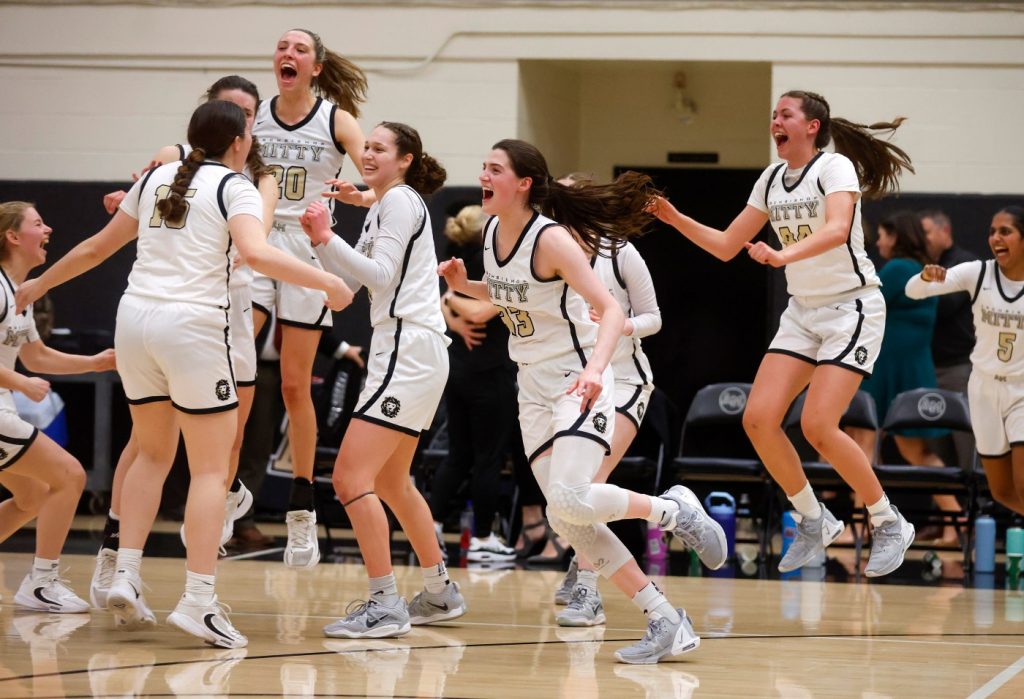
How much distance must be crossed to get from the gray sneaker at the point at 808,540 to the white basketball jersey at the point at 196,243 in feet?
8.76

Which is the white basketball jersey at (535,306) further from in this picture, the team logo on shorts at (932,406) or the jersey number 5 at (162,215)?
the team logo on shorts at (932,406)

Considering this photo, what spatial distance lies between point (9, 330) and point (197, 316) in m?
1.41

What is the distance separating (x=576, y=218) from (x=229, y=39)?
20.3ft

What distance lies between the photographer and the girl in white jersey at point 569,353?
435cm

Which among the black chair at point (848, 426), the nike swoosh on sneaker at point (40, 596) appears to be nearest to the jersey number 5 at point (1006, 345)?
the black chair at point (848, 426)

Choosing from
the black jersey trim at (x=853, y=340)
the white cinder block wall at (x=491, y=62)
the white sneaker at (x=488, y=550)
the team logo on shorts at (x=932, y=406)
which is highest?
the white cinder block wall at (x=491, y=62)

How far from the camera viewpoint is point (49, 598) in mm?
5457

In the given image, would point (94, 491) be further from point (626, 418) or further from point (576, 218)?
point (576, 218)

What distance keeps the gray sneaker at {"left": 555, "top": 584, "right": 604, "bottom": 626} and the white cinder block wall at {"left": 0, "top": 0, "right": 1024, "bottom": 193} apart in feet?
16.5

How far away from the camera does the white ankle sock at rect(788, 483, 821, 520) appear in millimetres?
5695

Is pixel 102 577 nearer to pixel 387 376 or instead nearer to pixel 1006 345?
pixel 387 376

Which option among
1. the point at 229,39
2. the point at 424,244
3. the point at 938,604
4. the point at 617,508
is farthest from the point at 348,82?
the point at 229,39

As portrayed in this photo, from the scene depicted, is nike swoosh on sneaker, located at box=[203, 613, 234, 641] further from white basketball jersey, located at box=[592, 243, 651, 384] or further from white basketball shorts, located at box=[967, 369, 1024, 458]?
white basketball shorts, located at box=[967, 369, 1024, 458]

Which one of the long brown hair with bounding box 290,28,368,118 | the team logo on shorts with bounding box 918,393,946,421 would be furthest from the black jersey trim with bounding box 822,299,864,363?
the team logo on shorts with bounding box 918,393,946,421
